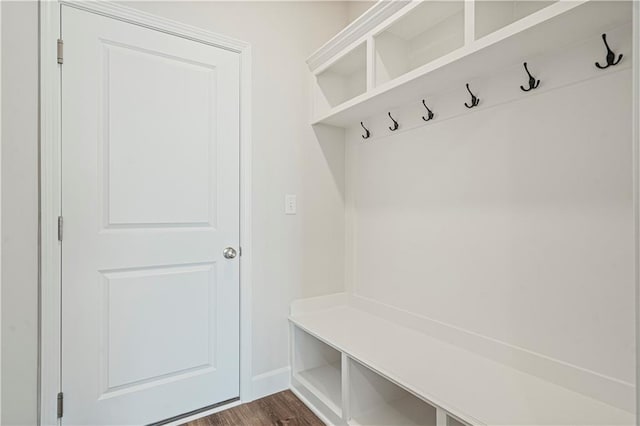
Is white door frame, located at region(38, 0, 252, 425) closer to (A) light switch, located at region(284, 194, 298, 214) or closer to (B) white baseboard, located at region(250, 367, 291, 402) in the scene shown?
(B) white baseboard, located at region(250, 367, 291, 402)

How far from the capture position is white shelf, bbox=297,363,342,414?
1767mm

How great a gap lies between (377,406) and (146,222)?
1.53 meters

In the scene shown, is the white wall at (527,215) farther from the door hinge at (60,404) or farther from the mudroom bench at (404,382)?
the door hinge at (60,404)

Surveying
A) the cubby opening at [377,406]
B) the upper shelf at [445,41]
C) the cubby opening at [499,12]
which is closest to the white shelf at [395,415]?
the cubby opening at [377,406]

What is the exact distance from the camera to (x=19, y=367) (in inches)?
53.4

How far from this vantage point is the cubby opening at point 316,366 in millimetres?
1901

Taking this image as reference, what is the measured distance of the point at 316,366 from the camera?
217cm

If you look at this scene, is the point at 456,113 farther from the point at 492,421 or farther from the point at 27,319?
the point at 27,319

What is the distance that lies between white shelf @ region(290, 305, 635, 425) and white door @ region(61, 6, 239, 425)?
0.69 meters

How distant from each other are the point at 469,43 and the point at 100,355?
2.15 m

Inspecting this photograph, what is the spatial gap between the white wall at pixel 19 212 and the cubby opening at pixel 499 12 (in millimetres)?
1865

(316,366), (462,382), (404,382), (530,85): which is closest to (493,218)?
(530,85)

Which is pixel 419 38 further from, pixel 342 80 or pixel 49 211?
pixel 49 211

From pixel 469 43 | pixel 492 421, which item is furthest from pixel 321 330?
pixel 469 43
